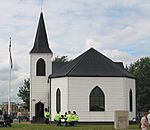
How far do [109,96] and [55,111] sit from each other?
286 inches

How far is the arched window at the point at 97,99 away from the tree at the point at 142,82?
29.2 metres

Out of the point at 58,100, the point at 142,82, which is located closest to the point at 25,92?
the point at 142,82

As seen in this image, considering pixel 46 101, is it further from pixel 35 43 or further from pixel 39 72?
pixel 35 43

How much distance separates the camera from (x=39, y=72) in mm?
65750

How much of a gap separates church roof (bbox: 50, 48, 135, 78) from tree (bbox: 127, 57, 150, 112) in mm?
27712

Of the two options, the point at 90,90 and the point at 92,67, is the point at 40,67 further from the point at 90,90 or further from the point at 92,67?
the point at 90,90

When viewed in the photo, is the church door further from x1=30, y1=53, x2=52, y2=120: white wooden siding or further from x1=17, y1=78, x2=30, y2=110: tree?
x1=17, y1=78, x2=30, y2=110: tree

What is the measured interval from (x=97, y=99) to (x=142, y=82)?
32.8 meters

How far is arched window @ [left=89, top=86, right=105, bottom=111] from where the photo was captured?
5650 centimetres

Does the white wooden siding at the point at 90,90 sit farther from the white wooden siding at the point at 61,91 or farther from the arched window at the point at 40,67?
the arched window at the point at 40,67

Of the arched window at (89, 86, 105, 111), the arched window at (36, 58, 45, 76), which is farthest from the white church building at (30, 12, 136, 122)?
the arched window at (36, 58, 45, 76)

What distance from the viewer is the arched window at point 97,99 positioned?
56500 millimetres

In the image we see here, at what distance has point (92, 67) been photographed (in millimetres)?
57781

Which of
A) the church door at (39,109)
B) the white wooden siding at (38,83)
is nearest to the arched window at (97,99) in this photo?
the white wooden siding at (38,83)
